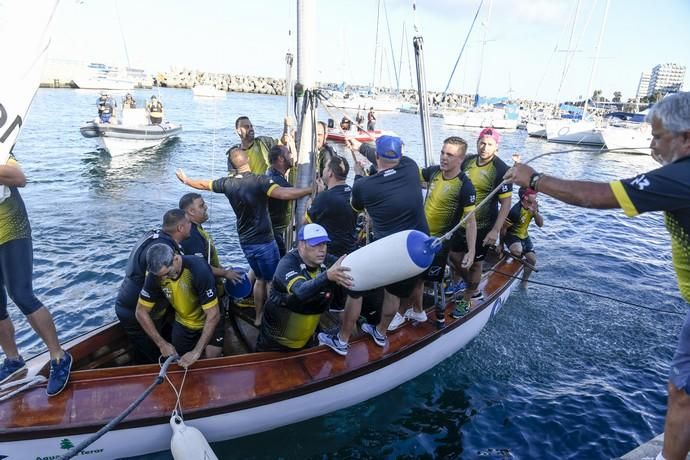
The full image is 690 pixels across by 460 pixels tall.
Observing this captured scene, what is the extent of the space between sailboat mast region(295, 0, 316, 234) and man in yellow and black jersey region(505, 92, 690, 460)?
271 cm

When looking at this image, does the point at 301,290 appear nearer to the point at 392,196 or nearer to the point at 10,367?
the point at 392,196

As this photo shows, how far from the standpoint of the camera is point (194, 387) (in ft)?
12.1

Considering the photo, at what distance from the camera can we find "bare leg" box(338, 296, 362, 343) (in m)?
4.11

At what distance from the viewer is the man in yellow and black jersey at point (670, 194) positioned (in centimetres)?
211

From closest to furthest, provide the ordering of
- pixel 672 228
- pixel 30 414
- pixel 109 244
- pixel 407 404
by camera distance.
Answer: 1. pixel 672 228
2. pixel 30 414
3. pixel 407 404
4. pixel 109 244

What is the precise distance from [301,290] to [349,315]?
3.42 ft

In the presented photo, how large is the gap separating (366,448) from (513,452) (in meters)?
1.46

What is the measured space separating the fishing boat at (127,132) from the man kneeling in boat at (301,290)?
18.1 meters

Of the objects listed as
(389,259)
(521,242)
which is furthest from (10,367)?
(521,242)

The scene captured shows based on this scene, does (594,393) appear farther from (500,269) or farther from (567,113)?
(567,113)

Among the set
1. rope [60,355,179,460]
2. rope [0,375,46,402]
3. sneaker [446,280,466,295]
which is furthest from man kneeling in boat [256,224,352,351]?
sneaker [446,280,466,295]

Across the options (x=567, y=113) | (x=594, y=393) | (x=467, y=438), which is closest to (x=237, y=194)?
(x=467, y=438)

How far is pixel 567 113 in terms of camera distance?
1939 inches

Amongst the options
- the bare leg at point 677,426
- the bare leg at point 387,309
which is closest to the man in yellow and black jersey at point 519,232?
the bare leg at point 387,309
